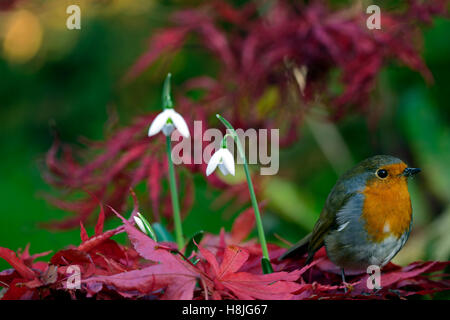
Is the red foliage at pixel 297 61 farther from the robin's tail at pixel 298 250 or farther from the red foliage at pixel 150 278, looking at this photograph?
the red foliage at pixel 150 278

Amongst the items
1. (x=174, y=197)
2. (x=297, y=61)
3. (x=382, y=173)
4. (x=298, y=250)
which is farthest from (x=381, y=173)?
(x=297, y=61)

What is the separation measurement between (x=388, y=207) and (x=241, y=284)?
228 millimetres

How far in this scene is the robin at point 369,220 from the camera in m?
0.64

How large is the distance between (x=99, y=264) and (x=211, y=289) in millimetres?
122

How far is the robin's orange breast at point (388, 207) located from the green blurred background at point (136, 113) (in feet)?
1.48

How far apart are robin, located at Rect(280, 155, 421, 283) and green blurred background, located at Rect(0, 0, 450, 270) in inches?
17.9

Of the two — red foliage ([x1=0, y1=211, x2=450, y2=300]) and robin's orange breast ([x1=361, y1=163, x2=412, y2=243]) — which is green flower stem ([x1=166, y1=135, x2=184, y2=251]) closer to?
red foliage ([x1=0, y1=211, x2=450, y2=300])

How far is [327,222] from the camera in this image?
0.67 meters

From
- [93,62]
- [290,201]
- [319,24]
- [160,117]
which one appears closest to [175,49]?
[319,24]

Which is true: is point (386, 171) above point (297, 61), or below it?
below

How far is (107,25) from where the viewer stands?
1.72 m

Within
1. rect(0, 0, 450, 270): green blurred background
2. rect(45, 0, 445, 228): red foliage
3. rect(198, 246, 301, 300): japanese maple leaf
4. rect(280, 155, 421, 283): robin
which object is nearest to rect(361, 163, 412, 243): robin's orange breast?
rect(280, 155, 421, 283): robin

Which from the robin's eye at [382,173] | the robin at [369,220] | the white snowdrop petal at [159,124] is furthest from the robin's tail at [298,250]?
the white snowdrop petal at [159,124]

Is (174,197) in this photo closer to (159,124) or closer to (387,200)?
(159,124)
